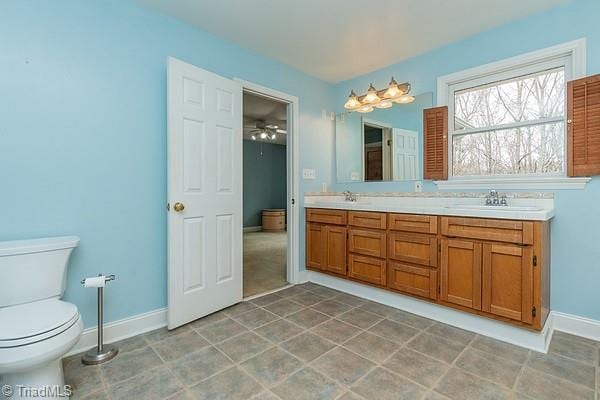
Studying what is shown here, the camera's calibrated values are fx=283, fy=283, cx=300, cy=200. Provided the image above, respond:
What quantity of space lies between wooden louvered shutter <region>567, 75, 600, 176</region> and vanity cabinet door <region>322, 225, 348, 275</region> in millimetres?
1839

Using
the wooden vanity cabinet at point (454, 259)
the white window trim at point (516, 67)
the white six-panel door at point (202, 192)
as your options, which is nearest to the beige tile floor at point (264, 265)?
the white six-panel door at point (202, 192)

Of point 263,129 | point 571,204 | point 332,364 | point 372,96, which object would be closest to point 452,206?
point 571,204

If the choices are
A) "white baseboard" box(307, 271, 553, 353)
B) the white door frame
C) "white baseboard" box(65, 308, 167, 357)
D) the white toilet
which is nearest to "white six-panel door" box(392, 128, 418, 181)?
the white door frame

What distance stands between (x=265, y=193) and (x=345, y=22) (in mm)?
6082

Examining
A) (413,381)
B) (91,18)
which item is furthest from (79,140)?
(413,381)

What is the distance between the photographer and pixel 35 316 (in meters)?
1.33

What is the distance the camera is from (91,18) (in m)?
1.88

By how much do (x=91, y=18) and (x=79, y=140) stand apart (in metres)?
0.82

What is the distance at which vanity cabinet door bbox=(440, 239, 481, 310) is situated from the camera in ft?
6.75

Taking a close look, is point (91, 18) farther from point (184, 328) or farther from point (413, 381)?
point (413, 381)

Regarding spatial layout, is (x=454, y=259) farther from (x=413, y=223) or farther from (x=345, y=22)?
(x=345, y=22)

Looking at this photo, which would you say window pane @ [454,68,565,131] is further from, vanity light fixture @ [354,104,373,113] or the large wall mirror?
vanity light fixture @ [354,104,373,113]

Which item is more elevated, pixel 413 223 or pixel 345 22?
pixel 345 22

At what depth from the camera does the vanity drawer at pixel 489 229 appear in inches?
73.1
